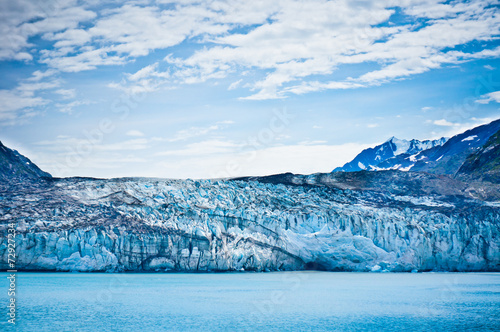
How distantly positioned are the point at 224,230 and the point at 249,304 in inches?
517

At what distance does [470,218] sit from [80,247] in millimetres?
28620

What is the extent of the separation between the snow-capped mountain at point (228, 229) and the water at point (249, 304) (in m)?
1.79

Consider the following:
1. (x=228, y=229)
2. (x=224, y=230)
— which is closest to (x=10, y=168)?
(x=224, y=230)

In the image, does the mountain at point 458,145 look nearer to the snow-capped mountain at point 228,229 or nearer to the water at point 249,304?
the snow-capped mountain at point 228,229

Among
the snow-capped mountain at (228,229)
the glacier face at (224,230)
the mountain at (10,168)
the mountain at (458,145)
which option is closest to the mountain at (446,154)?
the mountain at (458,145)

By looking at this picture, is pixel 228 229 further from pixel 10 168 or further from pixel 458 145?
pixel 458 145

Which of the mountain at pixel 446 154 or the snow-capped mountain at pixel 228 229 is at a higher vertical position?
the mountain at pixel 446 154

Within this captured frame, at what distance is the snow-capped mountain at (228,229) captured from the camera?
107 ft

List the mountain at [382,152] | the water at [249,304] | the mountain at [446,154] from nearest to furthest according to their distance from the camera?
the water at [249,304]
the mountain at [446,154]
the mountain at [382,152]

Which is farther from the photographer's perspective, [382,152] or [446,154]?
[382,152]

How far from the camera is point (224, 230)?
3656cm

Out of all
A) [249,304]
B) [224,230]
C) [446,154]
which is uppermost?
[446,154]

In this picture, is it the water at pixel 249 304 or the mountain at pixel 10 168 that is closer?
the water at pixel 249 304

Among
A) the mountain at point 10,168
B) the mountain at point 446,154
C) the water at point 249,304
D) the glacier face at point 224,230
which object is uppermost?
the mountain at point 446,154
